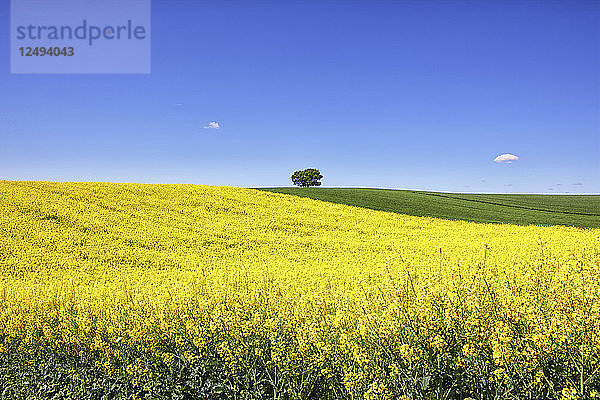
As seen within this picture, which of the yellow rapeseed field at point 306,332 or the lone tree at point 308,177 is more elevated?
the lone tree at point 308,177

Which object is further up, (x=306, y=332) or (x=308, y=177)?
(x=308, y=177)

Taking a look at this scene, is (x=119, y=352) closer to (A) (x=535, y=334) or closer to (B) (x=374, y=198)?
(A) (x=535, y=334)

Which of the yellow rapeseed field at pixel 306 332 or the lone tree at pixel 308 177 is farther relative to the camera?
the lone tree at pixel 308 177

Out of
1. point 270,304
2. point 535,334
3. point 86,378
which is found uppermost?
point 535,334

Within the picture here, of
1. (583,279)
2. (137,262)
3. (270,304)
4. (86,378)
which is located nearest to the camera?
(583,279)

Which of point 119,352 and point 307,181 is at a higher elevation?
point 307,181

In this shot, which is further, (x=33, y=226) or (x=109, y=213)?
(x=109, y=213)

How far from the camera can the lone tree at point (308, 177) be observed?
7431cm

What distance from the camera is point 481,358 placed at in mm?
3920

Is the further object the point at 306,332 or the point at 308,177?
the point at 308,177

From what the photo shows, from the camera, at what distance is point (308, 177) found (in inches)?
2931

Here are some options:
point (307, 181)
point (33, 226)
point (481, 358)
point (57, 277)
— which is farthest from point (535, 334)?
point (307, 181)

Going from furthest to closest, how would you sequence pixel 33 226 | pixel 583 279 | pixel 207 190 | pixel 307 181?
pixel 307 181 → pixel 207 190 → pixel 33 226 → pixel 583 279

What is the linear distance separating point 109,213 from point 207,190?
9.98 m
